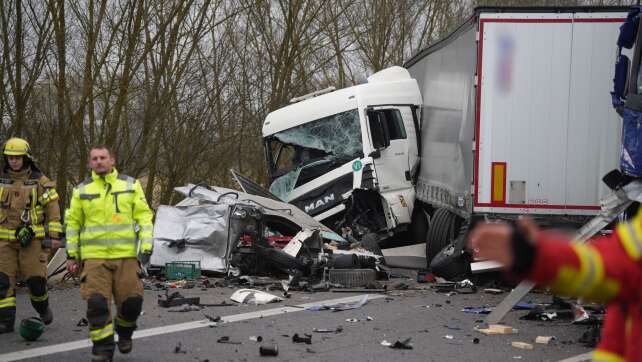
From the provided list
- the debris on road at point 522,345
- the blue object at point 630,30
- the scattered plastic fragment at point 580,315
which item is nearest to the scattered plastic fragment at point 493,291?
the scattered plastic fragment at point 580,315

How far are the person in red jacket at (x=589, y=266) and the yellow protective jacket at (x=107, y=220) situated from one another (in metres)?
4.42

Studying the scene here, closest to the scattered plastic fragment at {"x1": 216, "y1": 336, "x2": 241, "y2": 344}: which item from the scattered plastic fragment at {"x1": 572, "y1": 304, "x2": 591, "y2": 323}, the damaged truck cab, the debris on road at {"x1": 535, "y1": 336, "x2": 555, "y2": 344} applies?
the debris on road at {"x1": 535, "y1": 336, "x2": 555, "y2": 344}

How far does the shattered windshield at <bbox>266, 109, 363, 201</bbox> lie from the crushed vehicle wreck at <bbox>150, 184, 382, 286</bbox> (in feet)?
8.98

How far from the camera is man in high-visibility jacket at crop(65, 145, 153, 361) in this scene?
6.37 metres

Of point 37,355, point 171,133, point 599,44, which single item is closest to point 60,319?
point 37,355

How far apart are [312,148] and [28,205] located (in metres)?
8.21

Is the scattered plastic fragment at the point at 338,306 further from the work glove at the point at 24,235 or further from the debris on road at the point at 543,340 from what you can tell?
the work glove at the point at 24,235

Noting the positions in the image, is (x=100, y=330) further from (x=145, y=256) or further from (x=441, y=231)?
(x=441, y=231)

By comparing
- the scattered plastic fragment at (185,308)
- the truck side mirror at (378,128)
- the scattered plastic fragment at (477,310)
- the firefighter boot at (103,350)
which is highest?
the truck side mirror at (378,128)

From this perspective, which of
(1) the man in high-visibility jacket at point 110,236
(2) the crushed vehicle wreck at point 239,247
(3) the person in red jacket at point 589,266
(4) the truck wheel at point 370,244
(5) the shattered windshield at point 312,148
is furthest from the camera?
(5) the shattered windshield at point 312,148

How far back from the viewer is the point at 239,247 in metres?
12.4

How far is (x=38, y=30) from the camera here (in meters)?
15.1

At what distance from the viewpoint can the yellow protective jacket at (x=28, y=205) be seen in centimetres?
777

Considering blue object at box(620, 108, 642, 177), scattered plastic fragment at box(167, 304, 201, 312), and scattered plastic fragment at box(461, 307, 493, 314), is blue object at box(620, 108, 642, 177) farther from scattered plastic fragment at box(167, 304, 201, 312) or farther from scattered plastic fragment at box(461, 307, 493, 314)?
scattered plastic fragment at box(167, 304, 201, 312)
